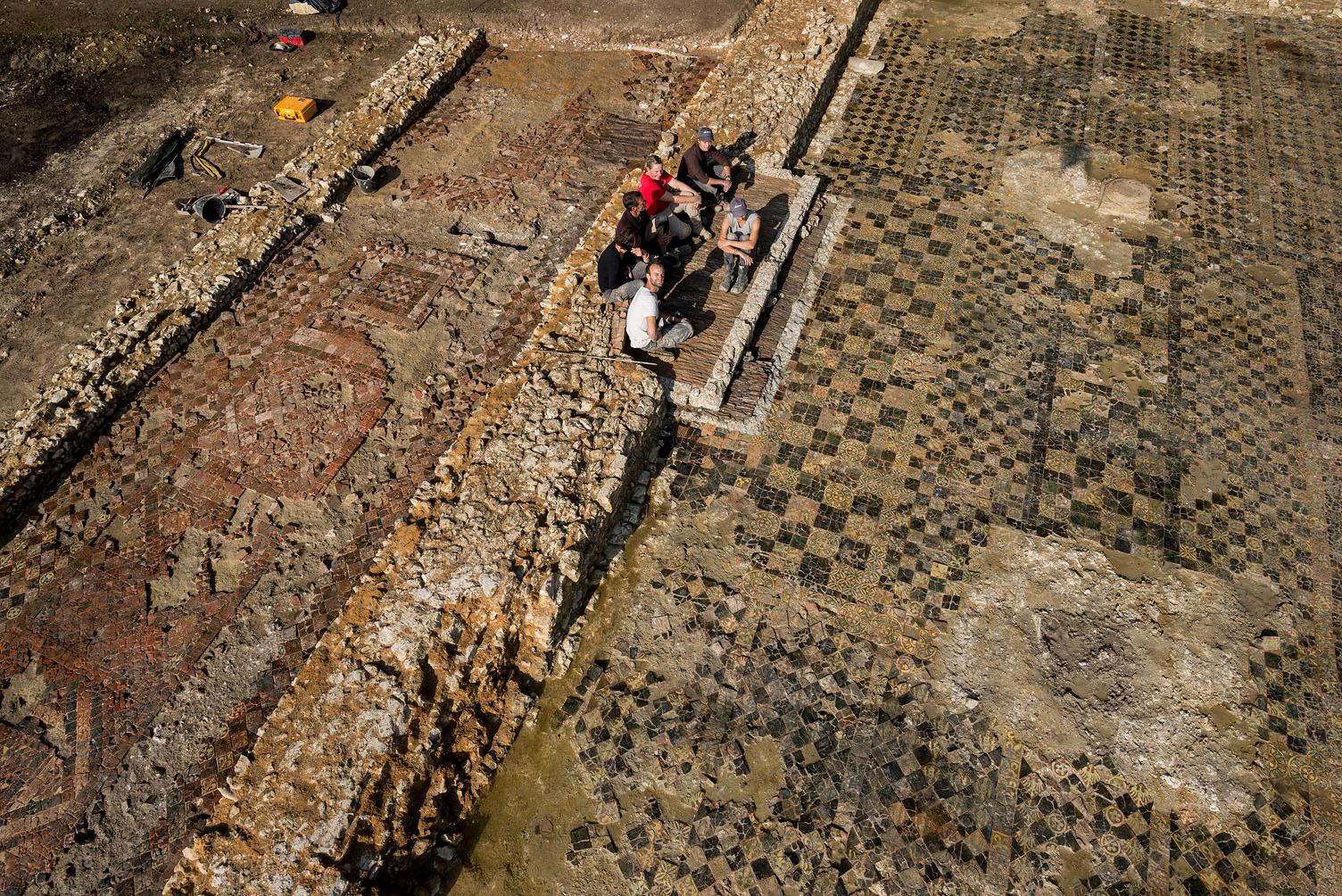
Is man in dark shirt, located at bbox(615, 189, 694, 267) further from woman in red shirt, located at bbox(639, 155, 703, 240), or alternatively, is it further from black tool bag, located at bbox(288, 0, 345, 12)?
black tool bag, located at bbox(288, 0, 345, 12)

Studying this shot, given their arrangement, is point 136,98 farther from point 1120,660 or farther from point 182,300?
point 1120,660

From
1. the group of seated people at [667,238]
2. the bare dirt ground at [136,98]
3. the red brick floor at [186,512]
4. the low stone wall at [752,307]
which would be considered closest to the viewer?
the red brick floor at [186,512]

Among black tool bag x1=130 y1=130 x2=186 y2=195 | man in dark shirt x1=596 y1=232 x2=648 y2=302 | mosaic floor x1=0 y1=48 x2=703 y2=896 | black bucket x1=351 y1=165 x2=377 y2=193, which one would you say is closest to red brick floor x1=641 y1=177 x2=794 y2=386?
man in dark shirt x1=596 y1=232 x2=648 y2=302

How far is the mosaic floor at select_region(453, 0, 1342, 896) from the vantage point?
17.2 feet

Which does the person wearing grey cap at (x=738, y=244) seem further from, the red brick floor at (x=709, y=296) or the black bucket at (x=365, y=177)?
the black bucket at (x=365, y=177)

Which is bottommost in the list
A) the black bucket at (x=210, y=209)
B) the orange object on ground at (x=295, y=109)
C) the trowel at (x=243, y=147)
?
the black bucket at (x=210, y=209)

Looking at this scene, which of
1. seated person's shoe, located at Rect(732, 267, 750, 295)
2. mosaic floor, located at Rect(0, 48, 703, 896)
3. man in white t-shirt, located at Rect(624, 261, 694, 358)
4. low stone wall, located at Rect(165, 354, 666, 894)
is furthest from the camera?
seated person's shoe, located at Rect(732, 267, 750, 295)

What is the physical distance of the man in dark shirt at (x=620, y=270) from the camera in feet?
24.5

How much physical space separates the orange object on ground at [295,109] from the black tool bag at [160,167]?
5.32 ft

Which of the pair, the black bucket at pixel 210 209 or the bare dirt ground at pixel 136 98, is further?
the black bucket at pixel 210 209

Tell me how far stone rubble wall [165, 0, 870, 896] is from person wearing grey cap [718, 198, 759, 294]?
148 centimetres

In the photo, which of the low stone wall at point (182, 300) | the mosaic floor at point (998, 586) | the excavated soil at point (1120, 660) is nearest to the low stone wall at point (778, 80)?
the mosaic floor at point (998, 586)

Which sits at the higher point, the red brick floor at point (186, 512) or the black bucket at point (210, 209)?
the black bucket at point (210, 209)

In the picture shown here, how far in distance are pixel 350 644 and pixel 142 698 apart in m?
2.09
